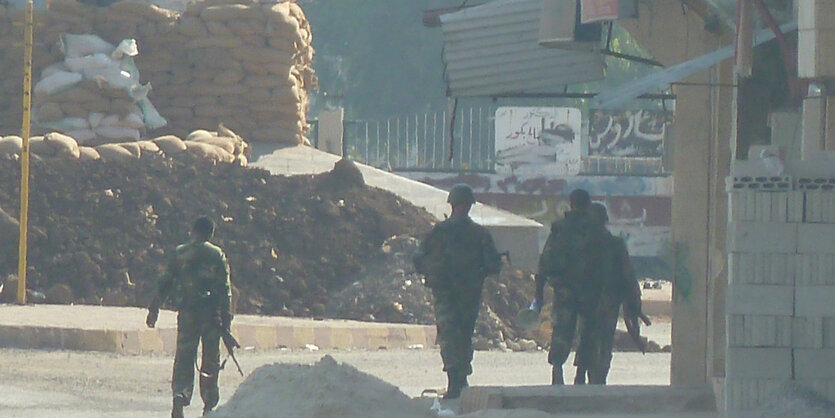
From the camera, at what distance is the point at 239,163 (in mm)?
21312

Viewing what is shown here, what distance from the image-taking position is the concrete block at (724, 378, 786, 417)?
7316 millimetres

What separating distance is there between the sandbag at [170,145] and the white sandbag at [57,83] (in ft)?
3.98

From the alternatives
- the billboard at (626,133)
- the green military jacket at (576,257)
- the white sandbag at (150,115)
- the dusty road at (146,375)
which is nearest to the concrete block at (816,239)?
the green military jacket at (576,257)

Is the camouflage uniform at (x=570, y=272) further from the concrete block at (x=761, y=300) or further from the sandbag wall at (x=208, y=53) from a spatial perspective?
the sandbag wall at (x=208, y=53)

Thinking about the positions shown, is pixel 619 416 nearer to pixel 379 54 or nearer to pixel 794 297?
pixel 794 297

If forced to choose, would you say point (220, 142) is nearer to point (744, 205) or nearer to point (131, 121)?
point (131, 121)

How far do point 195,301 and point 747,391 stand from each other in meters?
3.66

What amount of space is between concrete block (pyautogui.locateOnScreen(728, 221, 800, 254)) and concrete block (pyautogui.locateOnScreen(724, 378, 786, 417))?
57 centimetres

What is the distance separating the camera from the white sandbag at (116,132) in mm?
21000

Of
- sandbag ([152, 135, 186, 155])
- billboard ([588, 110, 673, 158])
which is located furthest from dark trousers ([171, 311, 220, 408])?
billboard ([588, 110, 673, 158])

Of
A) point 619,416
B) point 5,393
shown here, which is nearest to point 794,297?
point 619,416

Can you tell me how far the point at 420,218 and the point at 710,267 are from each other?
10241 millimetres

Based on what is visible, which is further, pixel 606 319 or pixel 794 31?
pixel 606 319

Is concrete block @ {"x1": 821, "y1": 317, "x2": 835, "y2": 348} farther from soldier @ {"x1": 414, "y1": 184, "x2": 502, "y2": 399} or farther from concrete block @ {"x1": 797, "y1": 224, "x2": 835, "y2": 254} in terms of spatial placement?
soldier @ {"x1": 414, "y1": 184, "x2": 502, "y2": 399}
